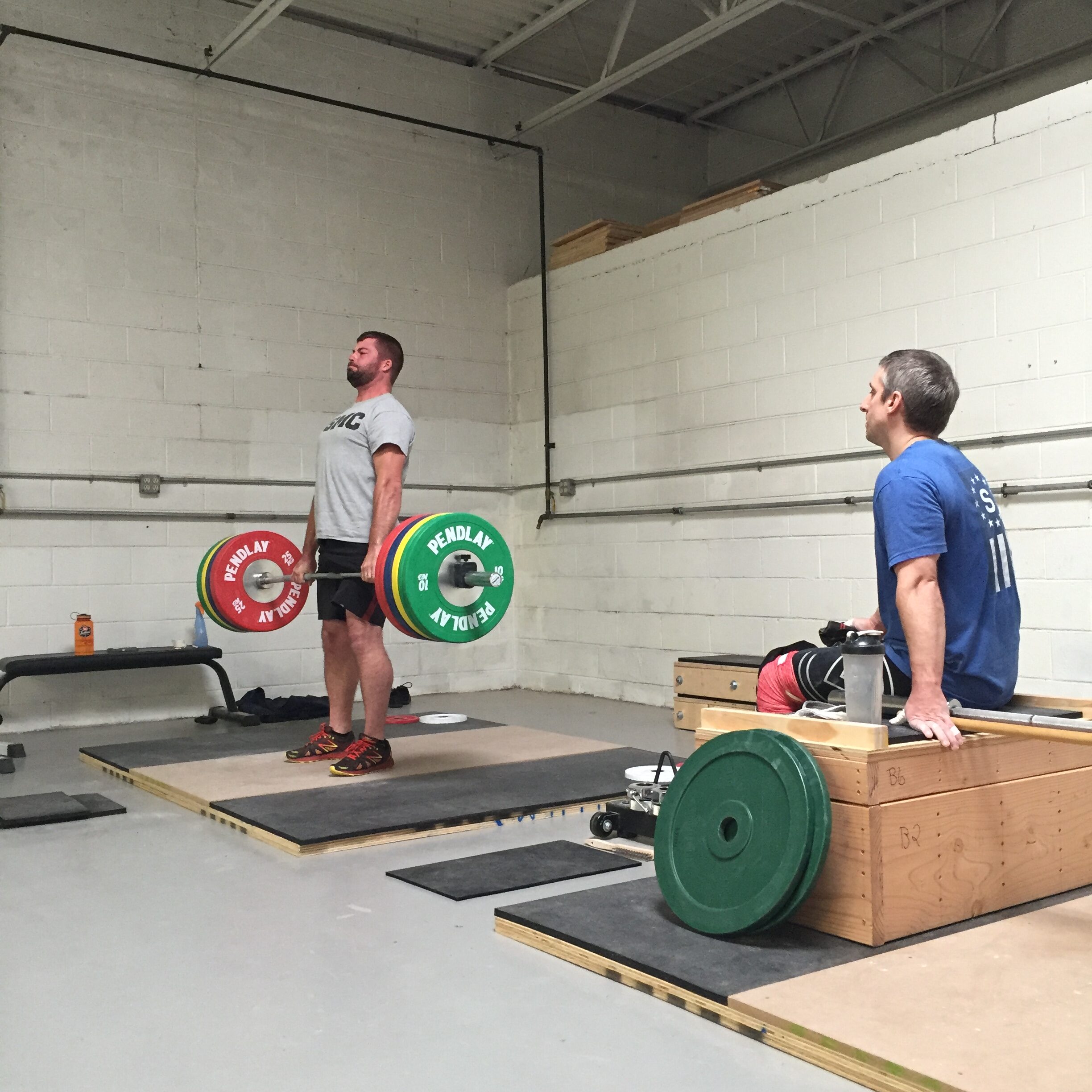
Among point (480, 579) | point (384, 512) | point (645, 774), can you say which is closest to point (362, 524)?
point (384, 512)

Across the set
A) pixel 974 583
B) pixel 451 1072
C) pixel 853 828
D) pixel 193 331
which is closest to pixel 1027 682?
pixel 974 583

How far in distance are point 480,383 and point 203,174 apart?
2.02 m

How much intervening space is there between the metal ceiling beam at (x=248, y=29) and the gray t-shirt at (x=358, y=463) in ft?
7.94

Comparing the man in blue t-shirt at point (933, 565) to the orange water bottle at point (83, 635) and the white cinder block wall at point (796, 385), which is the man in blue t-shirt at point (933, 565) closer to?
the white cinder block wall at point (796, 385)

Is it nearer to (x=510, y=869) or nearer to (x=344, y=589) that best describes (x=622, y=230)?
(x=344, y=589)

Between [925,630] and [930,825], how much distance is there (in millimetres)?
391

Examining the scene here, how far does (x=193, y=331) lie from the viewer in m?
6.21

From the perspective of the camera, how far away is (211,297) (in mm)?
6258

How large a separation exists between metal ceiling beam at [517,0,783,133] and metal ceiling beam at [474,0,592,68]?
0.39 m

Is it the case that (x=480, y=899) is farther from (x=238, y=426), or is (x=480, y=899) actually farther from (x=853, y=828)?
(x=238, y=426)

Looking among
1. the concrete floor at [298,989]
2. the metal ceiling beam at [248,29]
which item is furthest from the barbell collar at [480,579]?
the metal ceiling beam at [248,29]

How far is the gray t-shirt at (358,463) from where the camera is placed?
407cm

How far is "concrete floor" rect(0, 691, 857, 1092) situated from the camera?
1835 mm

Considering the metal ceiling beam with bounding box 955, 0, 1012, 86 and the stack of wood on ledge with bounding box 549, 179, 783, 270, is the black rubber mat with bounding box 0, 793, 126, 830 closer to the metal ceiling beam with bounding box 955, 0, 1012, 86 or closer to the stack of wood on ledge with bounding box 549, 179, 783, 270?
the stack of wood on ledge with bounding box 549, 179, 783, 270
